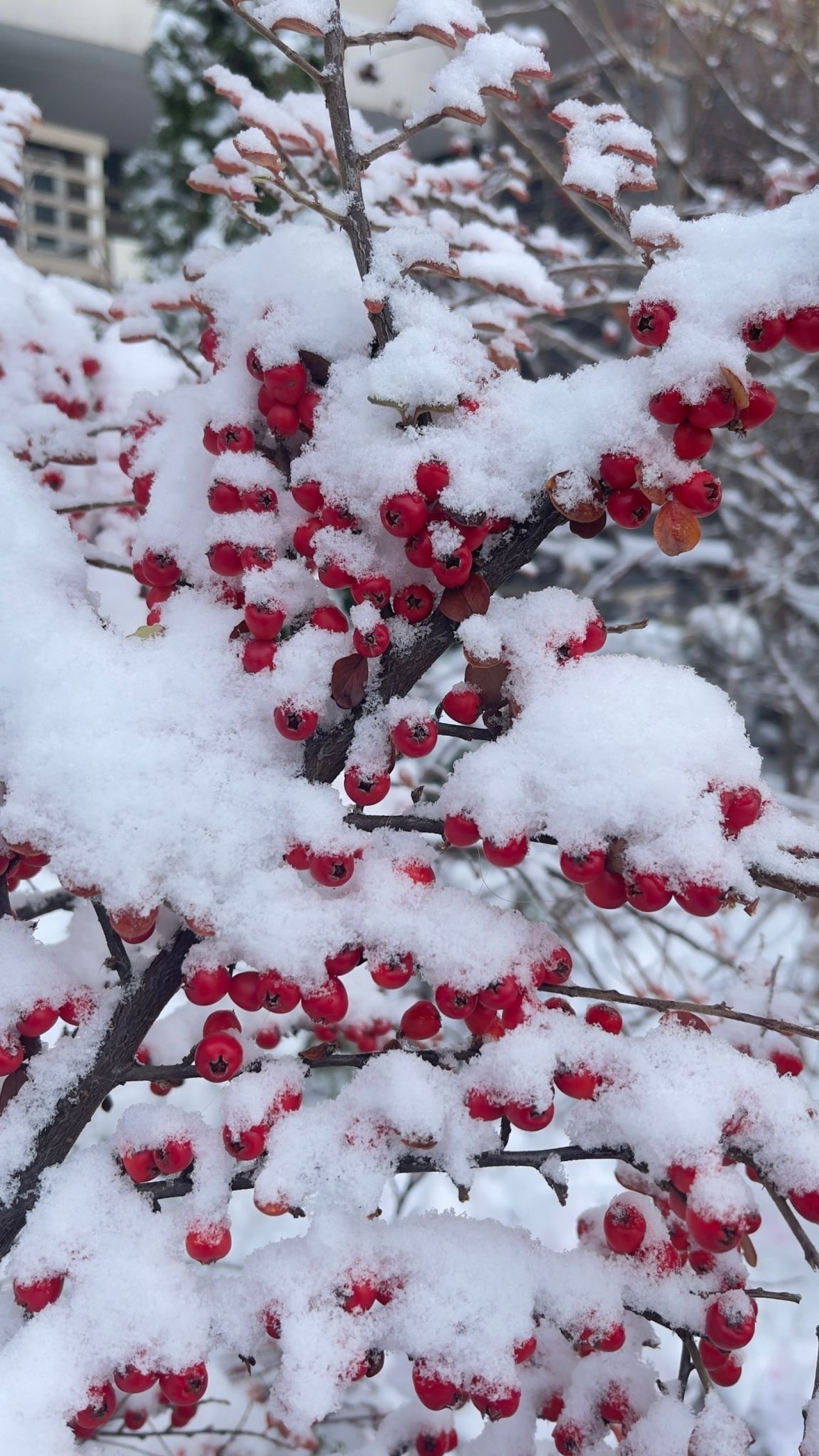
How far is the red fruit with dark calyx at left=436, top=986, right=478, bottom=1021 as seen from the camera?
96 centimetres

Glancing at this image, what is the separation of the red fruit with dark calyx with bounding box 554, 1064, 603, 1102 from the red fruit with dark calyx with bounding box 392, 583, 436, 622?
0.48 m

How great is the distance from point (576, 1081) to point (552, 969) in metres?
0.11

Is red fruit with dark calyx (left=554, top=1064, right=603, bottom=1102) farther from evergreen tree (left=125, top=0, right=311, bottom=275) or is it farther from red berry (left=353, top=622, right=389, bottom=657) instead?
evergreen tree (left=125, top=0, right=311, bottom=275)

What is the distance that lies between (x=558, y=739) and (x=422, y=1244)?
1.77 feet

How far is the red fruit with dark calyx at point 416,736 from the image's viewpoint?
3.18ft

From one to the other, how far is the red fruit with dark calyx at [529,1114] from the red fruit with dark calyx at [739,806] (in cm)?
32

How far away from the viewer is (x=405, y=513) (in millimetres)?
936

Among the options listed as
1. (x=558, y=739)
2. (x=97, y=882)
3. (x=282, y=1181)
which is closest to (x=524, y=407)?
(x=558, y=739)

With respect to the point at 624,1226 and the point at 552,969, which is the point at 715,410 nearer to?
the point at 552,969

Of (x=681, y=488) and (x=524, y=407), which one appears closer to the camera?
(x=681, y=488)

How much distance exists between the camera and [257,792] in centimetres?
102

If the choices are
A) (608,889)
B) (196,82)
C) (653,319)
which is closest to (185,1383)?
(608,889)

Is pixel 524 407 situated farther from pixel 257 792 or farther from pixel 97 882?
pixel 97 882

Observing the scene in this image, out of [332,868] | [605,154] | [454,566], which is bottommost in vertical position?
[332,868]
